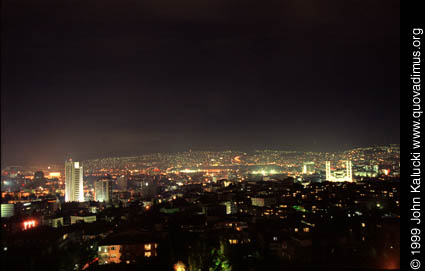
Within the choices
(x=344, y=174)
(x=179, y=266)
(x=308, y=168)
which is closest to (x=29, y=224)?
(x=179, y=266)

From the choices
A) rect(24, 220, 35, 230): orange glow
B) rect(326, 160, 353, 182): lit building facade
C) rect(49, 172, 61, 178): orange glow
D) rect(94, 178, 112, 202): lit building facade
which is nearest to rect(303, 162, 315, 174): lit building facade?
rect(326, 160, 353, 182): lit building facade


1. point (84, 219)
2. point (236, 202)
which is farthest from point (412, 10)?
point (236, 202)

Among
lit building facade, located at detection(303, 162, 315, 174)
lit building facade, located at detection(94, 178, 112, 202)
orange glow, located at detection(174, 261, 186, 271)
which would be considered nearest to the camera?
orange glow, located at detection(174, 261, 186, 271)

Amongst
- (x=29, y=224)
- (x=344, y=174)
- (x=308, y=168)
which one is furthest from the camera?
(x=308, y=168)

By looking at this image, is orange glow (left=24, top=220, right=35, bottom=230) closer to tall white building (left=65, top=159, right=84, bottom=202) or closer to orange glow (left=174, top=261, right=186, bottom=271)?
orange glow (left=174, top=261, right=186, bottom=271)

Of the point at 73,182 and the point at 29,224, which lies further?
the point at 73,182

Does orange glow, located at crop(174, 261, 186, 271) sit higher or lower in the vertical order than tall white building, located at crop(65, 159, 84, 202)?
higher

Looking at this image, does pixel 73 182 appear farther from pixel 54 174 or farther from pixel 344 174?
pixel 344 174

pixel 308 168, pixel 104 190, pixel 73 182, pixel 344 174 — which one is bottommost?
pixel 104 190

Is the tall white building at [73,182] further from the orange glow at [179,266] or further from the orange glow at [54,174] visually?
the orange glow at [179,266]

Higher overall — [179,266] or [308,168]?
[179,266]
